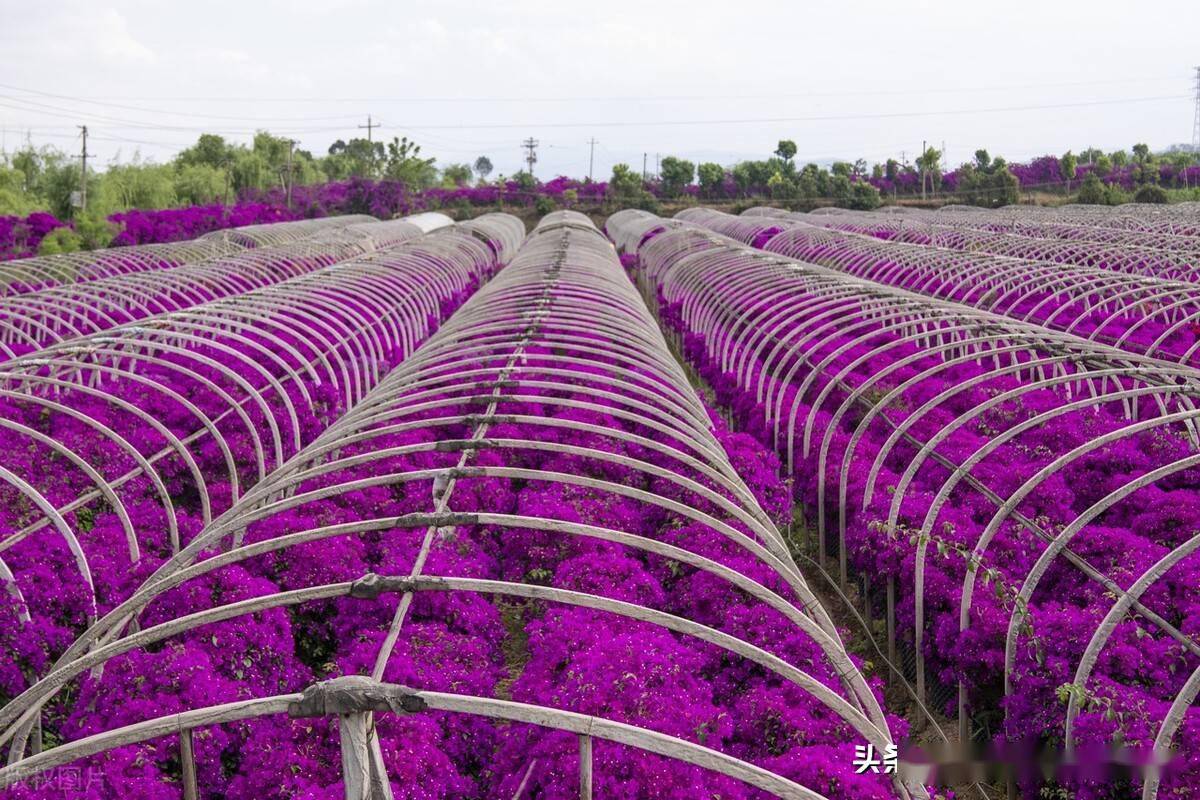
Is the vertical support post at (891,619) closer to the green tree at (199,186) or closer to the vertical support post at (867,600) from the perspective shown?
the vertical support post at (867,600)

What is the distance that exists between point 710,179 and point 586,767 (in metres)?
71.9

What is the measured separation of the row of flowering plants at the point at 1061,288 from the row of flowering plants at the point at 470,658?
7.51 m

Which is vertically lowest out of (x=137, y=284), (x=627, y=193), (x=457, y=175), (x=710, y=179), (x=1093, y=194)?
(x=137, y=284)

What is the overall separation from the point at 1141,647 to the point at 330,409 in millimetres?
8953

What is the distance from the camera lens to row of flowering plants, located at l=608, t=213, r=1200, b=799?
471 cm

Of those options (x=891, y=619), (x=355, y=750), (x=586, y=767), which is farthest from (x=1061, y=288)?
(x=355, y=750)

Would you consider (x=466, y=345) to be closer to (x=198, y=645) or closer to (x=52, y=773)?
(x=198, y=645)

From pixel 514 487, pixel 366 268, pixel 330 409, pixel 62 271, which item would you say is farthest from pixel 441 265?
pixel 514 487

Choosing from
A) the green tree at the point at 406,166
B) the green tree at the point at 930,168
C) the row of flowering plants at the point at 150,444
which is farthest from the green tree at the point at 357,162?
the row of flowering plants at the point at 150,444

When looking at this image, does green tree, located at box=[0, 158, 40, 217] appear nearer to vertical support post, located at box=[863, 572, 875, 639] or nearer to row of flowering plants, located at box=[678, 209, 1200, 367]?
row of flowering plants, located at box=[678, 209, 1200, 367]

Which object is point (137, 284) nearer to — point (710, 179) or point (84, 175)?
point (84, 175)

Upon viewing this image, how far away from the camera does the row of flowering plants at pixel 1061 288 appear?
1268cm

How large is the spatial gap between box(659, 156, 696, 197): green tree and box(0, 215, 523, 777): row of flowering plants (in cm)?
5738

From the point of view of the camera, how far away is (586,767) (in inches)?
132
